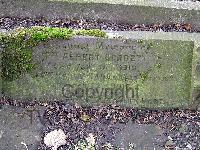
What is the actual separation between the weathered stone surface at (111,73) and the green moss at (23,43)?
0.27 ft

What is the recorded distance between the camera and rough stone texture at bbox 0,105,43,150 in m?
6.10

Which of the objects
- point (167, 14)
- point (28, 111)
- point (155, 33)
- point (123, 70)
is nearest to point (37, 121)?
point (28, 111)

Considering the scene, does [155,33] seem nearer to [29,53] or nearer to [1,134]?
[29,53]

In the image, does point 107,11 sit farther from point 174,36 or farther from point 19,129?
point 19,129

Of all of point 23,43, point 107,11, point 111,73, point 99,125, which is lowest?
point 99,125

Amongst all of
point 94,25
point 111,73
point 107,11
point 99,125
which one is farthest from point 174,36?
point 99,125

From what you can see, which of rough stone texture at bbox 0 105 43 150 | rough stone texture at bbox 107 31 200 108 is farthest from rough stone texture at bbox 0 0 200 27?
rough stone texture at bbox 0 105 43 150

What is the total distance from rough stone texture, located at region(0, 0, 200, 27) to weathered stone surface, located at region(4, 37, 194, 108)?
37.2 inches

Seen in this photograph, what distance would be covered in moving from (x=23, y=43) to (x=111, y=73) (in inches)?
46.4

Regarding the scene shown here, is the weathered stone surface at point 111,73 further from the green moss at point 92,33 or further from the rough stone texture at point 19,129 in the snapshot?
the rough stone texture at point 19,129

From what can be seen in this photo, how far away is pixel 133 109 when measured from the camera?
6.71 meters

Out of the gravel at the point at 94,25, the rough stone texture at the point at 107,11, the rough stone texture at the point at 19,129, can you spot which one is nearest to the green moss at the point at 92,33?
the gravel at the point at 94,25

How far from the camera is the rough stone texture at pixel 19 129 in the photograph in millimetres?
6096

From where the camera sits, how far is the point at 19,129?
6281mm
